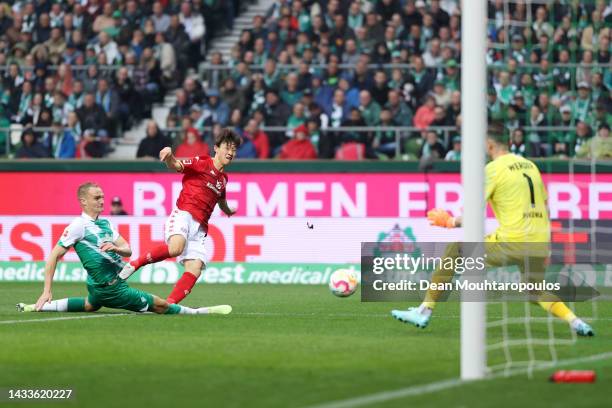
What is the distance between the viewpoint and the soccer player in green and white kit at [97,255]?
14.6 metres

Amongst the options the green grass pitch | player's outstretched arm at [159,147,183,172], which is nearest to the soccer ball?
the green grass pitch

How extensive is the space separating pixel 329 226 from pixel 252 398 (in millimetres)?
14601

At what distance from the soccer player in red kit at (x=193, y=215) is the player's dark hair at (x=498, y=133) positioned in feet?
11.9

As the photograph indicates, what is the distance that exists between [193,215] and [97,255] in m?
1.56

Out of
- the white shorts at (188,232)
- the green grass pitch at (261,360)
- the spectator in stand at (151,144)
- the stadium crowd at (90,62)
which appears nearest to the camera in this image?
the green grass pitch at (261,360)

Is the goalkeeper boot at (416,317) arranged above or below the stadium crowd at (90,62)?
below

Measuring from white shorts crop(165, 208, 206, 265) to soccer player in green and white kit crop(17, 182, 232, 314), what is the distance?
0.88 meters

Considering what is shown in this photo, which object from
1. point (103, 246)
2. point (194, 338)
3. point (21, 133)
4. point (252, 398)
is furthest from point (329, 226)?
point (252, 398)

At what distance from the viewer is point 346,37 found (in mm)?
26547

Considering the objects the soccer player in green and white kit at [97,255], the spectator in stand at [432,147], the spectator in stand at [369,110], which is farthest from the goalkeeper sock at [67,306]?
the spectator in stand at [369,110]

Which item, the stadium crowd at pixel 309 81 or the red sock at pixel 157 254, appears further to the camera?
the stadium crowd at pixel 309 81

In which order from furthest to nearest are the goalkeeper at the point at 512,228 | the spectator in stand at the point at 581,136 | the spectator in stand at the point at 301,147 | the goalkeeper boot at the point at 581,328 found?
1. the spectator in stand at the point at 301,147
2. the spectator in stand at the point at 581,136
3. the goalkeeper at the point at 512,228
4. the goalkeeper boot at the point at 581,328

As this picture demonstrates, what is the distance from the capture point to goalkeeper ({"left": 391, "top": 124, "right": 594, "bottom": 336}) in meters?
13.1

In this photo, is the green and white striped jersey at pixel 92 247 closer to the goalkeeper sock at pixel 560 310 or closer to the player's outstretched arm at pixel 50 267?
the player's outstretched arm at pixel 50 267
